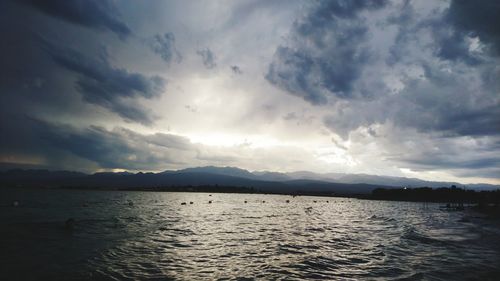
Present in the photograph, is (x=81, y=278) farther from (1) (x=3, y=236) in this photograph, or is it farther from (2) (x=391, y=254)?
(2) (x=391, y=254)

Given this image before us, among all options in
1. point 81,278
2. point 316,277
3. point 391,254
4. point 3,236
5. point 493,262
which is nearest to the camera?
point 81,278

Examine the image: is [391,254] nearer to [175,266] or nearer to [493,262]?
[493,262]

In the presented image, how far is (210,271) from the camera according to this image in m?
20.7

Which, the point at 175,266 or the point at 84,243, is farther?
the point at 84,243

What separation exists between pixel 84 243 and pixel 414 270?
32449mm

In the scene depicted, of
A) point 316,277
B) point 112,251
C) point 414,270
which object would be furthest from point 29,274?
point 414,270

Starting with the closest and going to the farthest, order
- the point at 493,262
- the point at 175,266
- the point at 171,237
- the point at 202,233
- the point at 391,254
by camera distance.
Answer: the point at 175,266, the point at 493,262, the point at 391,254, the point at 171,237, the point at 202,233

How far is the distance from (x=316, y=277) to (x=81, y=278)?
16.2 metres

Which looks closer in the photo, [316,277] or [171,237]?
[316,277]

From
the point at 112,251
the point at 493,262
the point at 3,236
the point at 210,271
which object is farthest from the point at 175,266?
the point at 493,262

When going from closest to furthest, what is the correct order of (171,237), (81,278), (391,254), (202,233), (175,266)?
(81,278)
(175,266)
(391,254)
(171,237)
(202,233)

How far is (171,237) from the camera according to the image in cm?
3553

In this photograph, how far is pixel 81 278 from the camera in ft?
60.4

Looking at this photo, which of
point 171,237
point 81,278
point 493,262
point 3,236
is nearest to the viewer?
point 81,278
